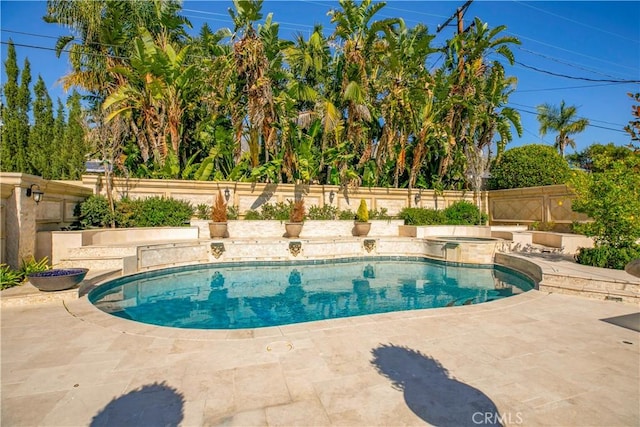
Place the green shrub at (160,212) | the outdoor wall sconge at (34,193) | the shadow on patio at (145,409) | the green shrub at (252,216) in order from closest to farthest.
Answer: the shadow on patio at (145,409) < the outdoor wall sconge at (34,193) < the green shrub at (160,212) < the green shrub at (252,216)

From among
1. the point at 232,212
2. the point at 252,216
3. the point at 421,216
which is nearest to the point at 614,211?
the point at 421,216

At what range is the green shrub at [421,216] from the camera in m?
17.2

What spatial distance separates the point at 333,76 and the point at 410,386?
1727 cm

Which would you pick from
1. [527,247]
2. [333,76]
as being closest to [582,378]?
[527,247]

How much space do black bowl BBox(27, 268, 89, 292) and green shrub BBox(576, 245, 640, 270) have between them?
42.0ft

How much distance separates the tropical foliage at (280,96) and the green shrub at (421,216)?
94.1 inches

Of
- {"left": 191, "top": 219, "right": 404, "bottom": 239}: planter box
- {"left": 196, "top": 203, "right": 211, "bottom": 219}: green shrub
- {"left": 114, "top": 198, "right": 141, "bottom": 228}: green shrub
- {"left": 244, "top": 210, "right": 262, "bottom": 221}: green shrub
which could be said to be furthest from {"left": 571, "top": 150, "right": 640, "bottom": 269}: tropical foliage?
{"left": 114, "top": 198, "right": 141, "bottom": 228}: green shrub

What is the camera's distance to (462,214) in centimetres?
1831

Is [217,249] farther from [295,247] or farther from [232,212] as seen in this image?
[232,212]

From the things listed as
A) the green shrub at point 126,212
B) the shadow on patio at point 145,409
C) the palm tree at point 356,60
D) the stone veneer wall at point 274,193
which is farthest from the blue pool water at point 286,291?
the palm tree at point 356,60

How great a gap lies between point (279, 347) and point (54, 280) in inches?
196

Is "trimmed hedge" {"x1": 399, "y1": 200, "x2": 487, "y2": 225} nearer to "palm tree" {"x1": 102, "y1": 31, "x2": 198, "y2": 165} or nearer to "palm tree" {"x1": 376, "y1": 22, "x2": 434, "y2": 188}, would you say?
"palm tree" {"x1": 376, "y1": 22, "x2": 434, "y2": 188}

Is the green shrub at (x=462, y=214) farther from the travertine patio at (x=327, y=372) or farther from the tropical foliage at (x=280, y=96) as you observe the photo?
the travertine patio at (x=327, y=372)

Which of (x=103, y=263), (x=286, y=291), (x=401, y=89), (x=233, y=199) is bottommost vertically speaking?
(x=286, y=291)
